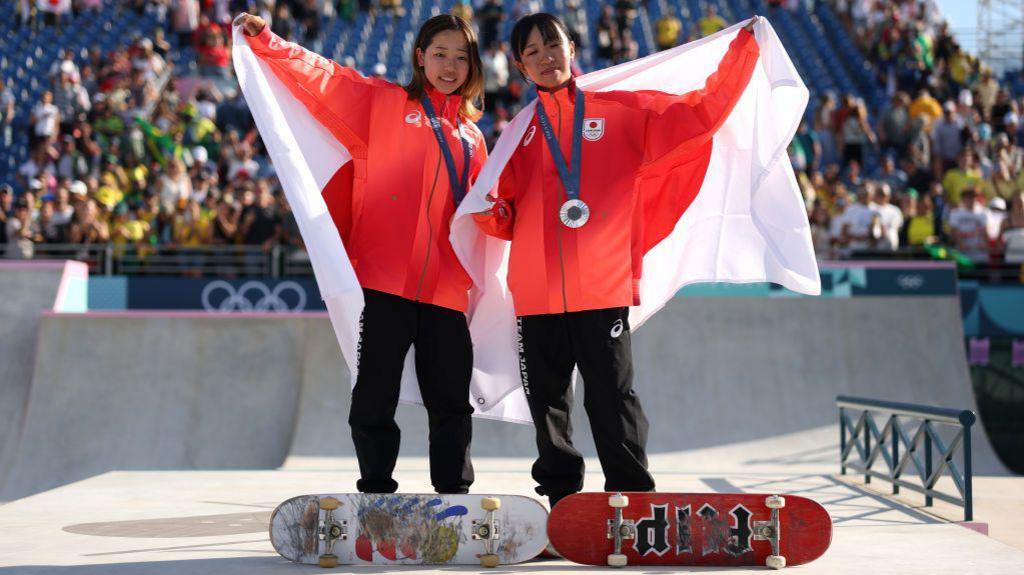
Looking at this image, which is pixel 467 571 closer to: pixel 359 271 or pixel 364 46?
pixel 359 271

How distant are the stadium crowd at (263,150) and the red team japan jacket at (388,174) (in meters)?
7.03

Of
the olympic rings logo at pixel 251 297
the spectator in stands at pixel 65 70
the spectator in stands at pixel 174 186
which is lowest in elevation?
the olympic rings logo at pixel 251 297

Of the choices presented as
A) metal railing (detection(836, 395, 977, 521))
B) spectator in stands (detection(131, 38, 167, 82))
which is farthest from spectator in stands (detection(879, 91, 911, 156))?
spectator in stands (detection(131, 38, 167, 82))

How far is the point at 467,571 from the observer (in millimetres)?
4090

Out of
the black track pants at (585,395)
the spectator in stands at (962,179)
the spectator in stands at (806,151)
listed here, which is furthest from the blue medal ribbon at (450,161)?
the spectator in stands at (806,151)

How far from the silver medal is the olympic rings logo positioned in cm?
745

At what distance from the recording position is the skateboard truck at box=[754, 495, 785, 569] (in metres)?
4.11

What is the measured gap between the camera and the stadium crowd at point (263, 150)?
490 inches

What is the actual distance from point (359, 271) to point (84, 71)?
1441 cm

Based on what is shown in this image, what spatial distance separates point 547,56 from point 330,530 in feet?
6.93

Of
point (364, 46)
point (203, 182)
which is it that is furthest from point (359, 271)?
point (364, 46)

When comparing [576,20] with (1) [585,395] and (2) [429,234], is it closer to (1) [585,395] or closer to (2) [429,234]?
(2) [429,234]

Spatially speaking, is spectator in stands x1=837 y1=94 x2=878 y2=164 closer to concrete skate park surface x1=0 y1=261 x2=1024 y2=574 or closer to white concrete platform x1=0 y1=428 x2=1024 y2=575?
concrete skate park surface x1=0 y1=261 x2=1024 y2=574

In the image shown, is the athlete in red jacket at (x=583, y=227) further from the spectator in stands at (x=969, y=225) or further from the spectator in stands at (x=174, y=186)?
the spectator in stands at (x=174, y=186)
